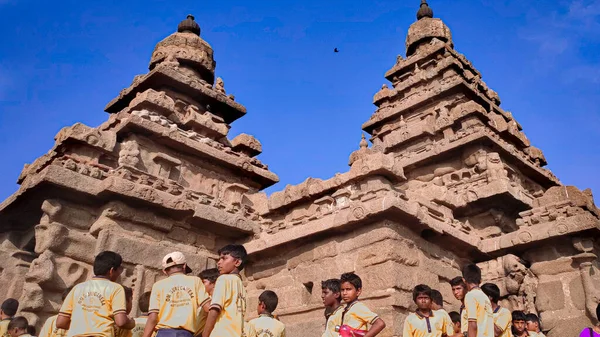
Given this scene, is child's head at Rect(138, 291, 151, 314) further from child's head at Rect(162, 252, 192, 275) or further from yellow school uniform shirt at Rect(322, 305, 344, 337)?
yellow school uniform shirt at Rect(322, 305, 344, 337)

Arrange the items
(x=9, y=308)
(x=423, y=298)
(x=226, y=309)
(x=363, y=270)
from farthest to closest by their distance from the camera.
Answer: (x=363, y=270) < (x=9, y=308) < (x=423, y=298) < (x=226, y=309)

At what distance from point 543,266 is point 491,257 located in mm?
983

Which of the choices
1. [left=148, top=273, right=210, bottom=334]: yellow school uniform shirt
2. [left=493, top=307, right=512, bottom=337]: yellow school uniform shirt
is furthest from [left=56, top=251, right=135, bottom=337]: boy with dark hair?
[left=493, top=307, right=512, bottom=337]: yellow school uniform shirt

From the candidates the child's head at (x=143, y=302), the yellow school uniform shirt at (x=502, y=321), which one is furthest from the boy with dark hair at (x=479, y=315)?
the child's head at (x=143, y=302)

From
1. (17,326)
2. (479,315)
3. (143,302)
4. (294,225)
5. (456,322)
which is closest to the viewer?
(479,315)

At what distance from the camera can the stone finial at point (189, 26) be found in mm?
17438

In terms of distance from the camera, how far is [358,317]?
5.10 m

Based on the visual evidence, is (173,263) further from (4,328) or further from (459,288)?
(4,328)

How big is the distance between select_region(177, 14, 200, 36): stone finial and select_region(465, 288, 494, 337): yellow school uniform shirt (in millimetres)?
14666

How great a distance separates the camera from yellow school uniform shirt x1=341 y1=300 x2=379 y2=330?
506 cm

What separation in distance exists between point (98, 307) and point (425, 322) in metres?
3.51

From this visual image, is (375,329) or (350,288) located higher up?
(350,288)

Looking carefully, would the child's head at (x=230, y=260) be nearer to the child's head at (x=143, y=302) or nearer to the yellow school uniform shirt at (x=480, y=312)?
the yellow school uniform shirt at (x=480, y=312)

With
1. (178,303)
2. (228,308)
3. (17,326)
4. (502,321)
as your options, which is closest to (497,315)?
(502,321)
